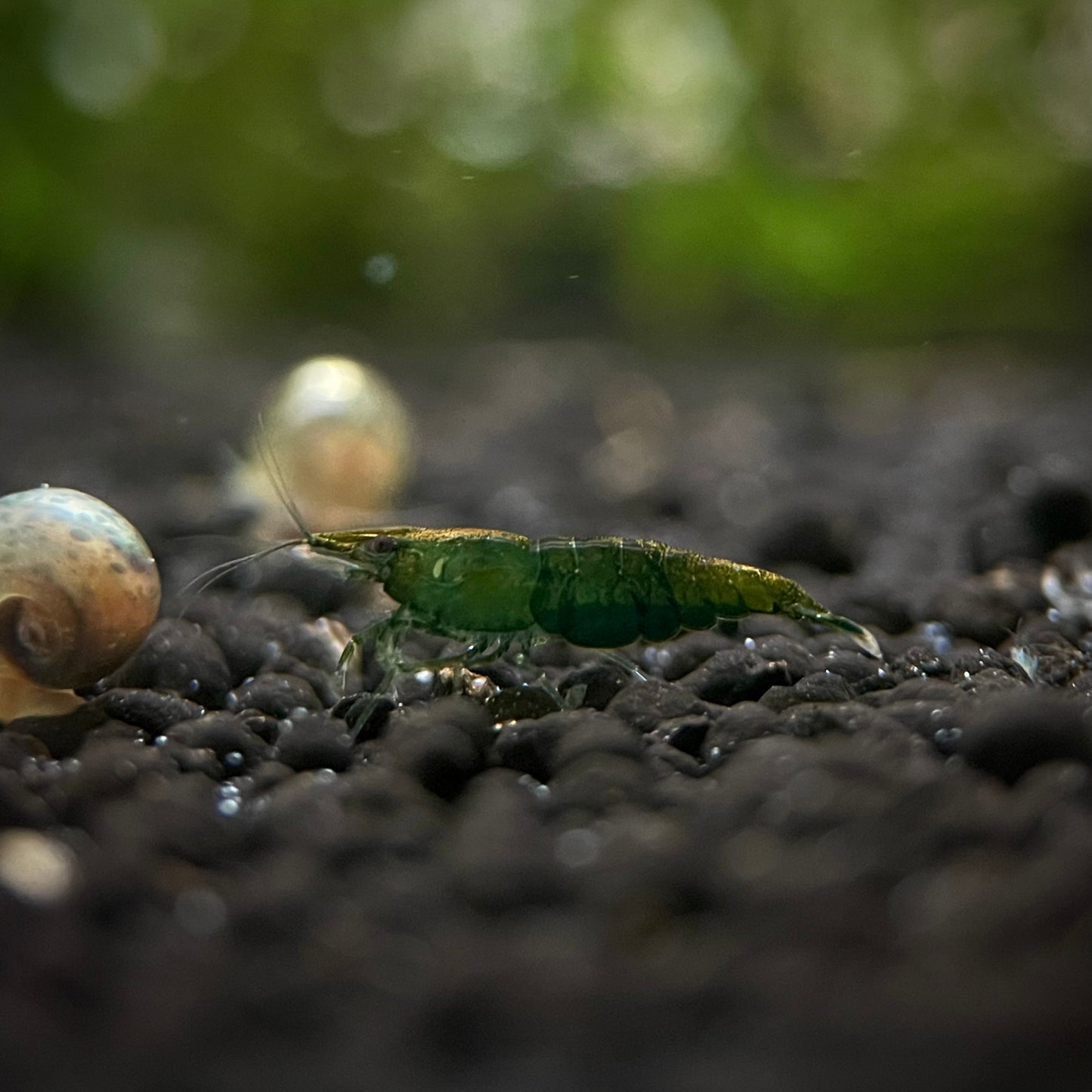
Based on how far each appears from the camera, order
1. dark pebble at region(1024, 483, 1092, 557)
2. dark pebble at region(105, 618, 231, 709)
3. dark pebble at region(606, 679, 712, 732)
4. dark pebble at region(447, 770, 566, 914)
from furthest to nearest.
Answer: dark pebble at region(1024, 483, 1092, 557) → dark pebble at region(105, 618, 231, 709) → dark pebble at region(606, 679, 712, 732) → dark pebble at region(447, 770, 566, 914)

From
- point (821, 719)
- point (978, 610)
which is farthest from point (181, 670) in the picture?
point (978, 610)

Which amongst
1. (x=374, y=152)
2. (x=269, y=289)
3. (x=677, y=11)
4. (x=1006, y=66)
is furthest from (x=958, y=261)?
(x=269, y=289)

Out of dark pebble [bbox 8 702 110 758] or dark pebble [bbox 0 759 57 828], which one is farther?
dark pebble [bbox 8 702 110 758]

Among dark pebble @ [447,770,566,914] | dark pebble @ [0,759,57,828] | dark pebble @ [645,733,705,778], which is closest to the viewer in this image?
dark pebble @ [447,770,566,914]

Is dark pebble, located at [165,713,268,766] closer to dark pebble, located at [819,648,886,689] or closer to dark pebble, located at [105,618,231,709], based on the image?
dark pebble, located at [105,618,231,709]

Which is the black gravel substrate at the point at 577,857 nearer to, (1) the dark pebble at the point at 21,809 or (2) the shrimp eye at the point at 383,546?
(1) the dark pebble at the point at 21,809

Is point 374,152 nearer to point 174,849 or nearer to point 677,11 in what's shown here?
point 677,11

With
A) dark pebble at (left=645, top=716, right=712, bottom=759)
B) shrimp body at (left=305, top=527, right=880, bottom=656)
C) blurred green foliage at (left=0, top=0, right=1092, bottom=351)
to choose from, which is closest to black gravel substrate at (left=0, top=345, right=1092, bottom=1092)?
dark pebble at (left=645, top=716, right=712, bottom=759)

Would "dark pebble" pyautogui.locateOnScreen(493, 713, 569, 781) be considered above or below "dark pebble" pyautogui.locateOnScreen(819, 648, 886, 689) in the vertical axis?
below

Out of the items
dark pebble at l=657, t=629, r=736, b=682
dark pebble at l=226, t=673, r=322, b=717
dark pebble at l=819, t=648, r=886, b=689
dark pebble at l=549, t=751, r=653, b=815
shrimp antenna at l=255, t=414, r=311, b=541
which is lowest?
dark pebble at l=549, t=751, r=653, b=815
